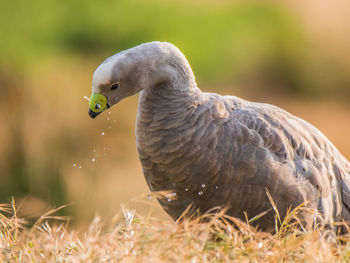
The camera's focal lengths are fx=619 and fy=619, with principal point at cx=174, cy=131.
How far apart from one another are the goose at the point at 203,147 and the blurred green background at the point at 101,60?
3.41 meters

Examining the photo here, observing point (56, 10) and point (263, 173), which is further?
point (56, 10)

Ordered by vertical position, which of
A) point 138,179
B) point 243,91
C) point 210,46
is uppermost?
point 210,46

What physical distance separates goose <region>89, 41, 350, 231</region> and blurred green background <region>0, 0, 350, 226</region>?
3.41m

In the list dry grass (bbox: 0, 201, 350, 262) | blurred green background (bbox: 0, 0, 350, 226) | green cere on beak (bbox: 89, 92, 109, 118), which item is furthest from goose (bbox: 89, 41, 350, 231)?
blurred green background (bbox: 0, 0, 350, 226)

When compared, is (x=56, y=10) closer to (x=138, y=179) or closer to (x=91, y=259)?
(x=138, y=179)

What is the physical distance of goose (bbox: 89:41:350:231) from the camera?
3703mm

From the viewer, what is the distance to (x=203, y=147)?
12.2 ft

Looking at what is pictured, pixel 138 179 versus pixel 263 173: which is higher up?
pixel 263 173

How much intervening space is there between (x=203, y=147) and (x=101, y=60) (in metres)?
5.68

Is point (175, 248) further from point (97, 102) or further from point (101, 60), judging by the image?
point (101, 60)

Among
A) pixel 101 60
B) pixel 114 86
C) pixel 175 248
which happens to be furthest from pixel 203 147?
pixel 101 60

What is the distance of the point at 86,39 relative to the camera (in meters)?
9.34

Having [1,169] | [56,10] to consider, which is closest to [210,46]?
[56,10]

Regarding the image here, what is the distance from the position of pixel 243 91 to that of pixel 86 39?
2.51 meters
